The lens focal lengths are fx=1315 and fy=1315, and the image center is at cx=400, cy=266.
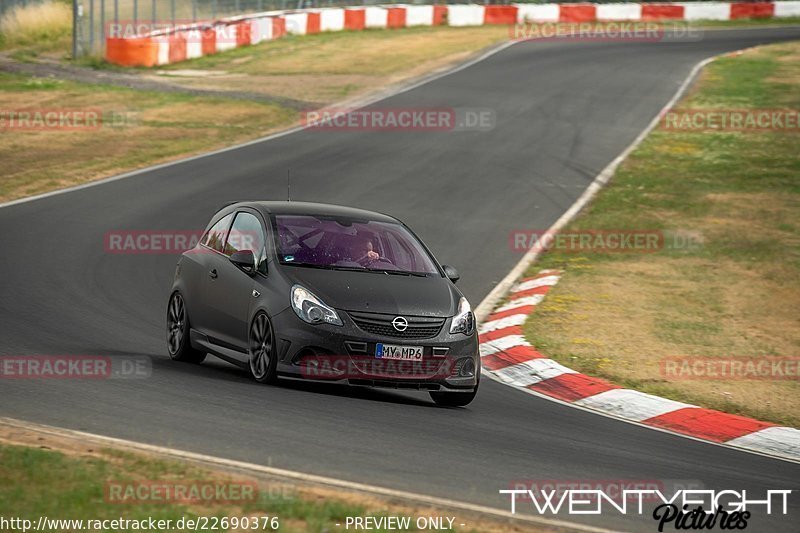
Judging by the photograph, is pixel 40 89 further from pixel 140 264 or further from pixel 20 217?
pixel 140 264

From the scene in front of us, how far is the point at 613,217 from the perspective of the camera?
21.1 meters

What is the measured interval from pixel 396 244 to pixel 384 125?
1831 centimetres

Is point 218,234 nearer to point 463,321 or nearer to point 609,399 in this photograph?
point 463,321

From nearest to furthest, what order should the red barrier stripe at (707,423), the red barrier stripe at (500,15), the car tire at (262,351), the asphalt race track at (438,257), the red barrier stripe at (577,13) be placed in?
the asphalt race track at (438,257), the car tire at (262,351), the red barrier stripe at (707,423), the red barrier stripe at (500,15), the red barrier stripe at (577,13)

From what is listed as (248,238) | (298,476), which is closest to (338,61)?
(248,238)

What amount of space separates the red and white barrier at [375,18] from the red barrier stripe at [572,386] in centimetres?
2990

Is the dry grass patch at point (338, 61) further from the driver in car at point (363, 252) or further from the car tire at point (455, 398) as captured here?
the car tire at point (455, 398)

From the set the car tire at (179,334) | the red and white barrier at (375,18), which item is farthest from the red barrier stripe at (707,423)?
the red and white barrier at (375,18)

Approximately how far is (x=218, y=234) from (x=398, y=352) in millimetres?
2767

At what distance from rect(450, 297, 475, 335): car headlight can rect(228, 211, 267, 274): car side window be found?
1.70 m

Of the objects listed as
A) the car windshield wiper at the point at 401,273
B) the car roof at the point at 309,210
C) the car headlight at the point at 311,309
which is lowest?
the car headlight at the point at 311,309

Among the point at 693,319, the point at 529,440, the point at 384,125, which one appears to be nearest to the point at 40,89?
the point at 384,125

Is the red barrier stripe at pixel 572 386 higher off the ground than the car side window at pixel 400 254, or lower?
lower

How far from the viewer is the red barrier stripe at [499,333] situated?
46.1 feet
